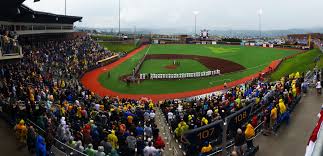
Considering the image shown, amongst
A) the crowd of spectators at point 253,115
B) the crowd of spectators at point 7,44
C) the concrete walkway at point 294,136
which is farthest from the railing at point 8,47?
the concrete walkway at point 294,136

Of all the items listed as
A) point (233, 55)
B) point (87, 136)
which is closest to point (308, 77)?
point (87, 136)

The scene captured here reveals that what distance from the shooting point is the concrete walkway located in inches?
480

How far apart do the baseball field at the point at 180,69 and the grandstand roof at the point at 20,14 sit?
29.1 feet

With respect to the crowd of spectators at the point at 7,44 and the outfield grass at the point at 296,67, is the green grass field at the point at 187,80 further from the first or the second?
the crowd of spectators at the point at 7,44

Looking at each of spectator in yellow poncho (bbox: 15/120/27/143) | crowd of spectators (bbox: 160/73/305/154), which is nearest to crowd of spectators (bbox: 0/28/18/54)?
spectator in yellow poncho (bbox: 15/120/27/143)

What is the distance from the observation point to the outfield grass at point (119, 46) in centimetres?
6894

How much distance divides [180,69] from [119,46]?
3194 centimetres

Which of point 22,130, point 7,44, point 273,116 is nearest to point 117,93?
point 7,44

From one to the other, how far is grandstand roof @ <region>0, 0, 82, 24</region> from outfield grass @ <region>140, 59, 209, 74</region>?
46.3 ft

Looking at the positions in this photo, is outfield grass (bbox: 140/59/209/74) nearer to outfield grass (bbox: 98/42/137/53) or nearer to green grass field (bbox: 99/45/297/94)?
green grass field (bbox: 99/45/297/94)

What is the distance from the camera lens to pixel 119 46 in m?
73.1

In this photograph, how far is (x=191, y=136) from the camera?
846 cm

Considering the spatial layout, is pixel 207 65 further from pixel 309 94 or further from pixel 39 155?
pixel 39 155

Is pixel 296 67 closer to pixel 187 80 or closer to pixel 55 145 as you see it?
pixel 187 80
